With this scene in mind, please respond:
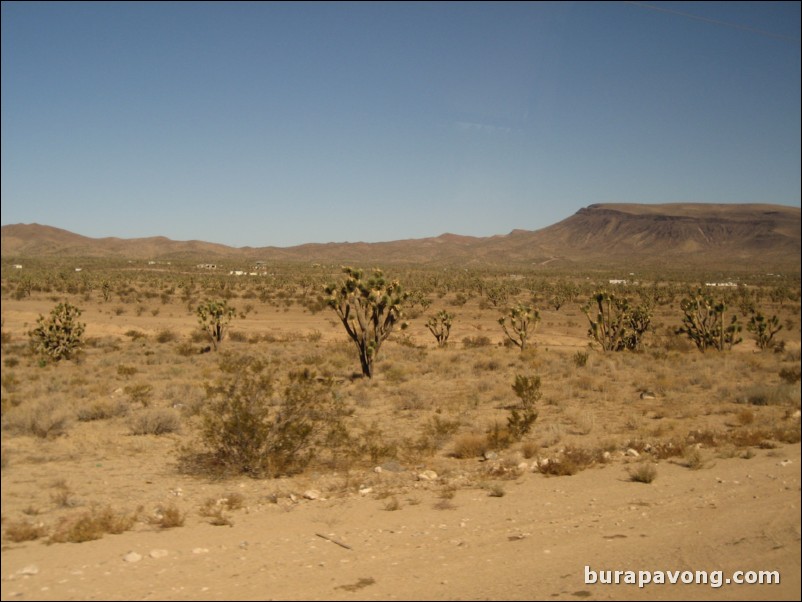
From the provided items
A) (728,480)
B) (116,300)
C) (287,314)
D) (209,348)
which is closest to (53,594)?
(728,480)

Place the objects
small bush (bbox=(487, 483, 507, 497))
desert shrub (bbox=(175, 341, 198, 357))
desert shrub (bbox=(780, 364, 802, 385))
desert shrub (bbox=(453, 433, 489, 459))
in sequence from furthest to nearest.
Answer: desert shrub (bbox=(175, 341, 198, 357))
desert shrub (bbox=(780, 364, 802, 385))
desert shrub (bbox=(453, 433, 489, 459))
small bush (bbox=(487, 483, 507, 497))

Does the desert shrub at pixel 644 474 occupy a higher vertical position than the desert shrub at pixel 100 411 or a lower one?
higher

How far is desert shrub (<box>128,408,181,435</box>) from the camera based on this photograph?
1330cm

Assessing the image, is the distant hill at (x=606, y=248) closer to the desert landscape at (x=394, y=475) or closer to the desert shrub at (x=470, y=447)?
the desert landscape at (x=394, y=475)

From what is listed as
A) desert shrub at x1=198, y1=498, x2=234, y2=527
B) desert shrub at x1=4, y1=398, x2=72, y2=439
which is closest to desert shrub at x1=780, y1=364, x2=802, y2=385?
desert shrub at x1=198, y1=498, x2=234, y2=527

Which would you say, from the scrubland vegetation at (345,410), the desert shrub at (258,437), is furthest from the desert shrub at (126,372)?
the desert shrub at (258,437)

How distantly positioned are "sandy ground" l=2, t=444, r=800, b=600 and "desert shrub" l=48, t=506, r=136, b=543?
0.13m

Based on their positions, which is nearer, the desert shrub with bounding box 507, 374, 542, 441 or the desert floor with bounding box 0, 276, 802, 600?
the desert floor with bounding box 0, 276, 802, 600

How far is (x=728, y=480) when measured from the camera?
878 centimetres

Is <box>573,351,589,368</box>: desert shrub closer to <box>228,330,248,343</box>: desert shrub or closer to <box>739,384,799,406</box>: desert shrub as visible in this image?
<box>739,384,799,406</box>: desert shrub

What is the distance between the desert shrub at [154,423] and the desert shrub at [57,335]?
13501mm

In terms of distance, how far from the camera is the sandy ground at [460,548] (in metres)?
5.46

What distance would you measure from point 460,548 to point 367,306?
55.9 feet

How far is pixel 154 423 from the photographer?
13.4 metres
